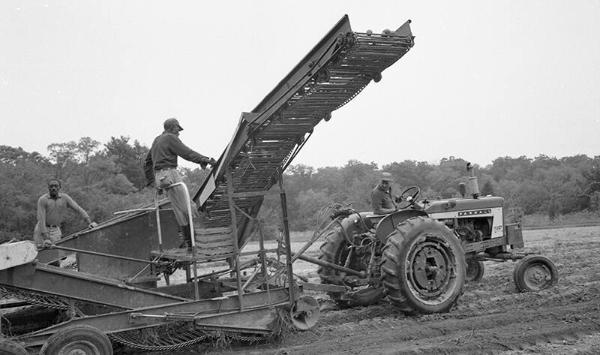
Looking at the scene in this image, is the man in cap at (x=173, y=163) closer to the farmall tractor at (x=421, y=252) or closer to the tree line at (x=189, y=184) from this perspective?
the farmall tractor at (x=421, y=252)

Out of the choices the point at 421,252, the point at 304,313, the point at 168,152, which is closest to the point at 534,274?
the point at 421,252

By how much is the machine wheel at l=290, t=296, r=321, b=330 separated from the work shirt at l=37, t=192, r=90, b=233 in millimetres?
3188

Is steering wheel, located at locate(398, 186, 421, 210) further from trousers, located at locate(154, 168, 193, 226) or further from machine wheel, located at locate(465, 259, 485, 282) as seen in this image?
trousers, located at locate(154, 168, 193, 226)

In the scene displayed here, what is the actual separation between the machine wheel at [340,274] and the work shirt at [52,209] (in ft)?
11.2

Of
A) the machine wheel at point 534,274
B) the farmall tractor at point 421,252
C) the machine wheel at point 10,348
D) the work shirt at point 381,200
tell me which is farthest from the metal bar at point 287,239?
the machine wheel at point 534,274

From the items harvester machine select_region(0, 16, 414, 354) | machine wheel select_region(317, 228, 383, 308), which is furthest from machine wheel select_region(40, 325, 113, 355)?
machine wheel select_region(317, 228, 383, 308)

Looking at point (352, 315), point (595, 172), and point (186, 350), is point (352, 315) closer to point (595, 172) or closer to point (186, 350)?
point (186, 350)

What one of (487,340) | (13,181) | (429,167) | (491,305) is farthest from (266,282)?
(429,167)

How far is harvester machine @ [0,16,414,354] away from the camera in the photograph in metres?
4.95

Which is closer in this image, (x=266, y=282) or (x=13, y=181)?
(x=266, y=282)

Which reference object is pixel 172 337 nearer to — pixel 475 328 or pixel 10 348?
pixel 10 348

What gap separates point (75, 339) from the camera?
486 centimetres

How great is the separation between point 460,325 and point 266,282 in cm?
224

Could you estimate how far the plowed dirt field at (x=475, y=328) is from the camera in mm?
5379
